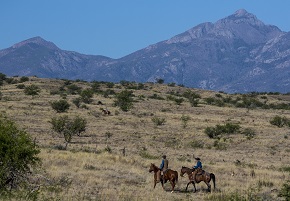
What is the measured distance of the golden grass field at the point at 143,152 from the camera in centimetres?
2198

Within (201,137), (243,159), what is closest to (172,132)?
(201,137)

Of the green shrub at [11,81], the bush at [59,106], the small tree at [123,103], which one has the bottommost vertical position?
the bush at [59,106]

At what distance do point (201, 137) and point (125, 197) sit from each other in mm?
28976

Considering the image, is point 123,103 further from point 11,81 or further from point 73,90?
point 11,81

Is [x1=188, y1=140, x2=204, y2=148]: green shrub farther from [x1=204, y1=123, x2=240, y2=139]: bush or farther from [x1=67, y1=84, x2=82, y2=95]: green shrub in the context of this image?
[x1=67, y1=84, x2=82, y2=95]: green shrub

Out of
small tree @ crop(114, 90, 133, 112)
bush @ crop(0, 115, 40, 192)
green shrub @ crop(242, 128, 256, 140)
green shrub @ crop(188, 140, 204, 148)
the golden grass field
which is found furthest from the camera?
small tree @ crop(114, 90, 133, 112)

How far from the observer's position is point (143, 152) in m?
35.6

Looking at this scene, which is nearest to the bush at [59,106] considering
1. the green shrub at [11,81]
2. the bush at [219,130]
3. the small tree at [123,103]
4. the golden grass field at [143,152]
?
the golden grass field at [143,152]

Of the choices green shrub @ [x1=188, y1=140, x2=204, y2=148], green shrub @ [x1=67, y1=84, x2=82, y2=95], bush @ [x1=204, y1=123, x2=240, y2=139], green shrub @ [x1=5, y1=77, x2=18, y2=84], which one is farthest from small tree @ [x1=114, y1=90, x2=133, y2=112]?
green shrub @ [x1=5, y1=77, x2=18, y2=84]

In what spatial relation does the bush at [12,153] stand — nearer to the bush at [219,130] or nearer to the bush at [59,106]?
the bush at [219,130]

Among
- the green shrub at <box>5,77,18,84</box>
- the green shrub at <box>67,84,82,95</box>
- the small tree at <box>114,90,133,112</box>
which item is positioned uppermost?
the green shrub at <box>5,77,18,84</box>

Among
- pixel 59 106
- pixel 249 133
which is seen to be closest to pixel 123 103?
pixel 59 106

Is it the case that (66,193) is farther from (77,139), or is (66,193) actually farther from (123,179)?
(77,139)

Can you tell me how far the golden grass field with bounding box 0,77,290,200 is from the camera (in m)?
22.0
